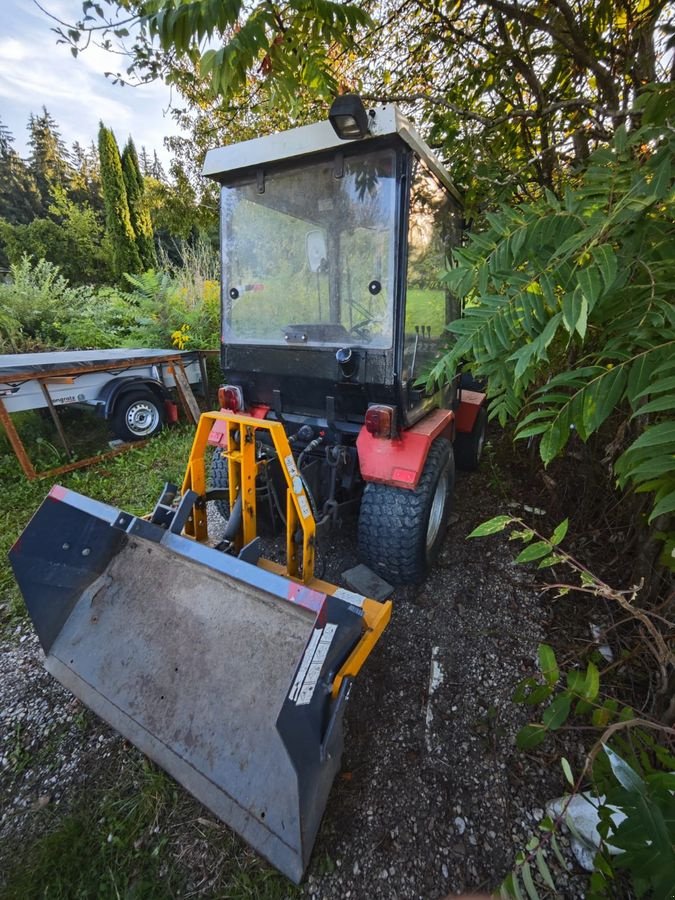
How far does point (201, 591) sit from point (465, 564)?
1.69 meters

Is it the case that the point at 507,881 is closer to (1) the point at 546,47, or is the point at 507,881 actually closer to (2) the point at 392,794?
(2) the point at 392,794

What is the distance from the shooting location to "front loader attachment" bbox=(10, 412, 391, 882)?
118cm

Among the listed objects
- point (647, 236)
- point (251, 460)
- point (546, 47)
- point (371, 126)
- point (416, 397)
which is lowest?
point (251, 460)

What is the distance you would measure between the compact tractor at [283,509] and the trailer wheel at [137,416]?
8.37ft

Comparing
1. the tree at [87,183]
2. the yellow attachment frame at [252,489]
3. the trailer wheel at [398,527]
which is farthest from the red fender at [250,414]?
the tree at [87,183]

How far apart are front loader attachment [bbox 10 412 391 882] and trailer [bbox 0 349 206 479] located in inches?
97.6

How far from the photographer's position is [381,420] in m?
1.91

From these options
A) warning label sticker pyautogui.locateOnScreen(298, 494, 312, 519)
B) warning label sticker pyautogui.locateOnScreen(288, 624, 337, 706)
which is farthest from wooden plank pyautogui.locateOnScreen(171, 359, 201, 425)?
warning label sticker pyautogui.locateOnScreen(288, 624, 337, 706)

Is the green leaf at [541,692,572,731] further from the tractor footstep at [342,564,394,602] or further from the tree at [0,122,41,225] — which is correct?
the tree at [0,122,41,225]

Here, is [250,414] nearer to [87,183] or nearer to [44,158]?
[87,183]

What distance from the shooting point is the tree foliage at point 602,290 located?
2.75 feet

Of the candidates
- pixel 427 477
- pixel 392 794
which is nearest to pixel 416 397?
pixel 427 477

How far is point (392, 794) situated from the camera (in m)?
1.38

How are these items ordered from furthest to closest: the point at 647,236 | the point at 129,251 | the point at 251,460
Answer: the point at 129,251
the point at 251,460
the point at 647,236
